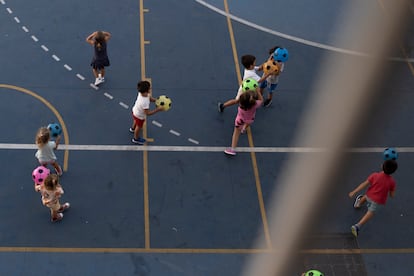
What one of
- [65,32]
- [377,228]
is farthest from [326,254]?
[65,32]

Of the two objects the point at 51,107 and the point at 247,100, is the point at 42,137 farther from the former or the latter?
the point at 247,100

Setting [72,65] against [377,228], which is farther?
[72,65]

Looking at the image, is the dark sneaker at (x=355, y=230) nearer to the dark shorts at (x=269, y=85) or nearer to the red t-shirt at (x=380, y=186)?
the red t-shirt at (x=380, y=186)

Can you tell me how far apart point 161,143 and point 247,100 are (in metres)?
2.12

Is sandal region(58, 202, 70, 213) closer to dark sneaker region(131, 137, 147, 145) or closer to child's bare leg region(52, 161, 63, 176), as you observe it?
child's bare leg region(52, 161, 63, 176)

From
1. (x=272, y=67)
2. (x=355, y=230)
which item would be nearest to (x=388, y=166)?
(x=355, y=230)

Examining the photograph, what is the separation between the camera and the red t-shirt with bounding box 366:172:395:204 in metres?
8.06

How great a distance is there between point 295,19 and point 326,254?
7.36 meters

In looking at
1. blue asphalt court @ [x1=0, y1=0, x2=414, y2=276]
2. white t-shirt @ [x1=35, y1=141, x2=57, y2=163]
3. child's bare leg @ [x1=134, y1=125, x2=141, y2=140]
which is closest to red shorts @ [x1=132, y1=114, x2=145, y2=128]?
child's bare leg @ [x1=134, y1=125, x2=141, y2=140]

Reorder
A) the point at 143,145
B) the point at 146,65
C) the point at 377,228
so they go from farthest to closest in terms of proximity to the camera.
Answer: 1. the point at 146,65
2. the point at 143,145
3. the point at 377,228

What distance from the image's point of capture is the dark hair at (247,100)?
29.6 ft

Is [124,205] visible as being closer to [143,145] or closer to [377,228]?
[143,145]

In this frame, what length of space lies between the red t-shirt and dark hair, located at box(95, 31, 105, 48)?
235 inches

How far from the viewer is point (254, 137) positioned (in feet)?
34.3
